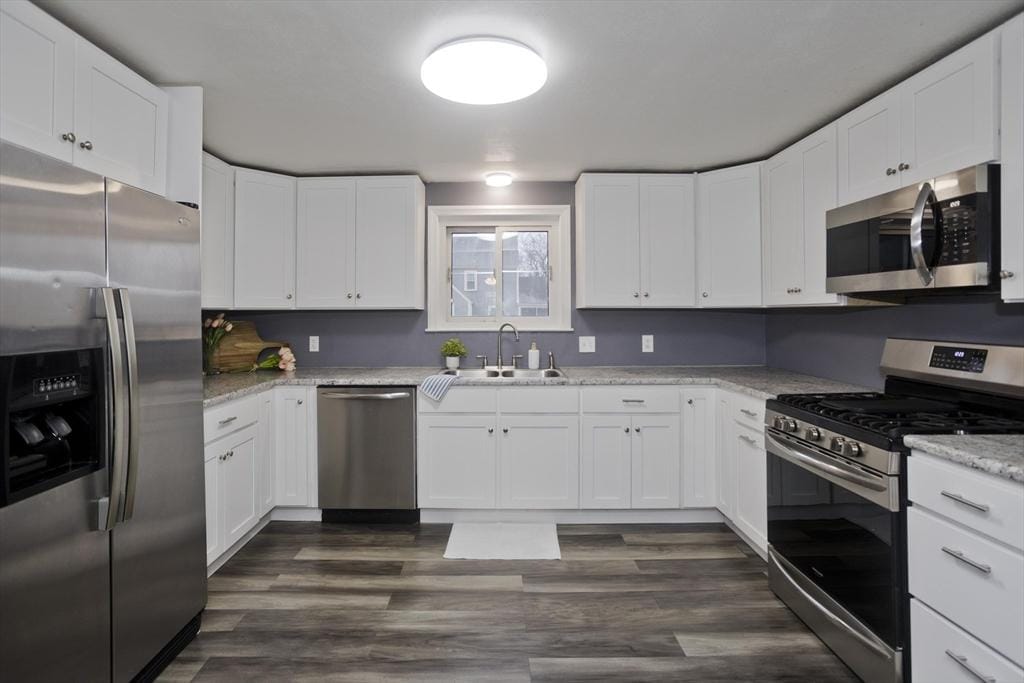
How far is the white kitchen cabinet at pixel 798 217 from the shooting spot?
2625 millimetres

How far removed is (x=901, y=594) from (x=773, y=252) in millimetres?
2034

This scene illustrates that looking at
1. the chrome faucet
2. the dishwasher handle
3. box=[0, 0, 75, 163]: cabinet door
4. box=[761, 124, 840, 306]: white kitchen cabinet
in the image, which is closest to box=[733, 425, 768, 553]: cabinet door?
box=[761, 124, 840, 306]: white kitchen cabinet

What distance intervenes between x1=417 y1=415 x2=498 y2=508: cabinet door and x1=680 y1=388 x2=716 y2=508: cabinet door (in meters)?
1.18

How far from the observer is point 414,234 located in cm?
359

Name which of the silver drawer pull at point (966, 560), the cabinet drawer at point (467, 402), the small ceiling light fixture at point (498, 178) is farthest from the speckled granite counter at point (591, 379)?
the small ceiling light fixture at point (498, 178)

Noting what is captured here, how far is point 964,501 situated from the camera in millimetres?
1417

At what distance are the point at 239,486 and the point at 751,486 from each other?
107 inches

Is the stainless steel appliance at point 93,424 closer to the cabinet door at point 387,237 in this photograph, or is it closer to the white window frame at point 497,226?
the cabinet door at point 387,237

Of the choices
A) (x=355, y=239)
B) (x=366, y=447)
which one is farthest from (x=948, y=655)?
(x=355, y=239)

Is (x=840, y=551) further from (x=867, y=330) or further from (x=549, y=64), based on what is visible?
(x=549, y=64)

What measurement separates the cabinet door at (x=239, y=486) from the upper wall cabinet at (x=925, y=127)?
128 inches

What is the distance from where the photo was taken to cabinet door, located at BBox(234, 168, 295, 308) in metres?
3.37

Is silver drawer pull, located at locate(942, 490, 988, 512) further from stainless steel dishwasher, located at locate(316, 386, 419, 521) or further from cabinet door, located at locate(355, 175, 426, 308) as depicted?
cabinet door, located at locate(355, 175, 426, 308)

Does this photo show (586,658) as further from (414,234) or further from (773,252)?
(414,234)
